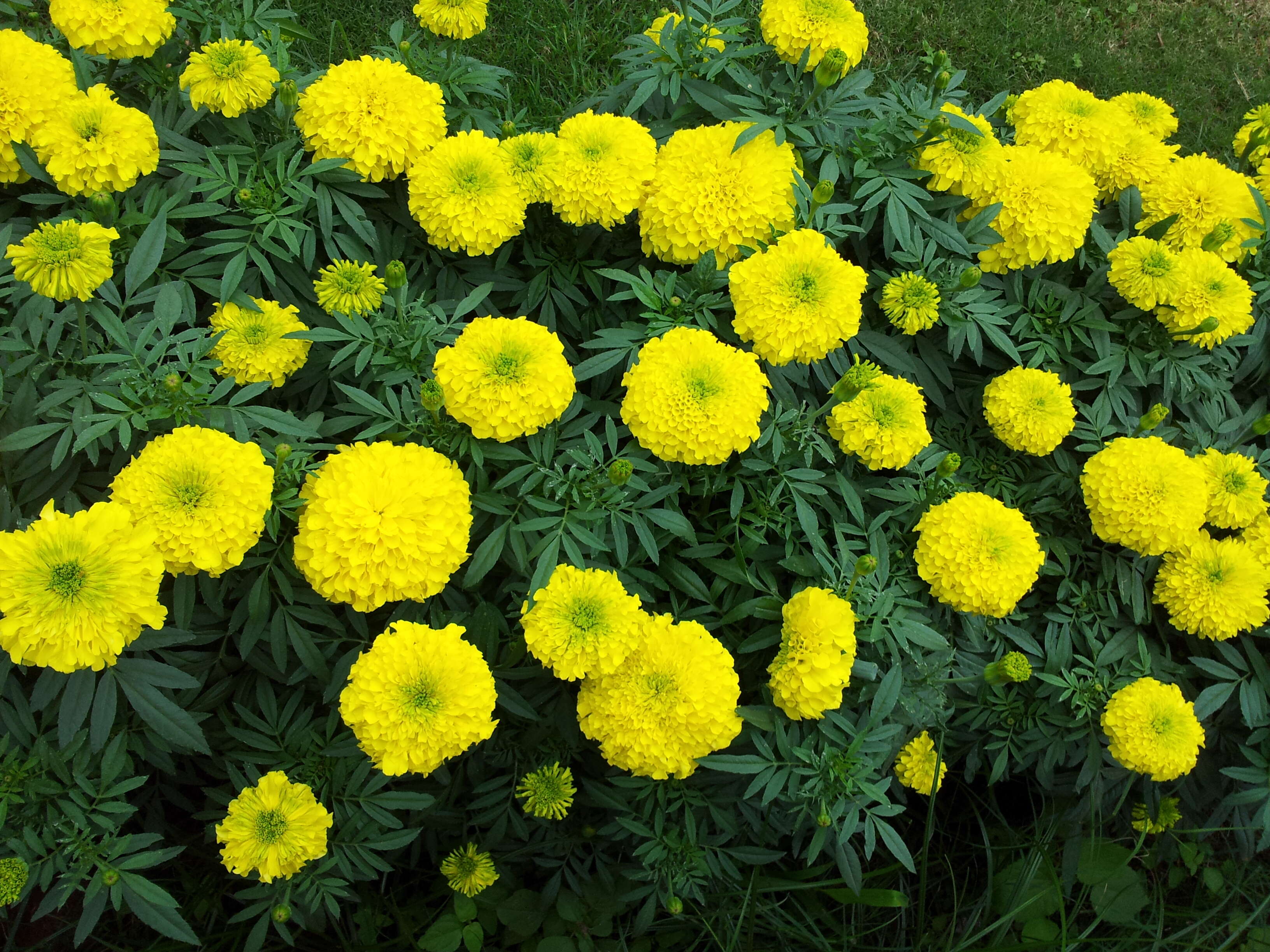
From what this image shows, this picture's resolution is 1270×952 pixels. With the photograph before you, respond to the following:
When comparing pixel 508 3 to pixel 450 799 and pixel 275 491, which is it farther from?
pixel 450 799

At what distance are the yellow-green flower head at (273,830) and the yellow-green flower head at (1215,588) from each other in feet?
7.78

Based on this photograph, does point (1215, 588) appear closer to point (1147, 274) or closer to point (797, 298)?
point (1147, 274)

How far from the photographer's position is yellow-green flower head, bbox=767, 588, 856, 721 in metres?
2.02

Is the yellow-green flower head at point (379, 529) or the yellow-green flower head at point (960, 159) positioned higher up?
the yellow-green flower head at point (960, 159)

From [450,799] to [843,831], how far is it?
1.06 m

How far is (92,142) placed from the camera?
2188 mm

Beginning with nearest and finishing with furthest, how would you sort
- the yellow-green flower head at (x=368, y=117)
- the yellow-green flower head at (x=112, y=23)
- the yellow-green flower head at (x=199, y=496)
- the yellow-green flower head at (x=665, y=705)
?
the yellow-green flower head at (x=199, y=496) → the yellow-green flower head at (x=665, y=705) → the yellow-green flower head at (x=112, y=23) → the yellow-green flower head at (x=368, y=117)

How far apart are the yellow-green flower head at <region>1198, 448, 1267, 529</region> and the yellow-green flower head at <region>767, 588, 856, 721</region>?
4.37ft

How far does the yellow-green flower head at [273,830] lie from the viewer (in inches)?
75.8

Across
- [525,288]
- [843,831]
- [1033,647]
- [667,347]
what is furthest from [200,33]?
[1033,647]

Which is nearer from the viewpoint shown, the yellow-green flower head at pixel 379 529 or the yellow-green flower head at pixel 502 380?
the yellow-green flower head at pixel 379 529

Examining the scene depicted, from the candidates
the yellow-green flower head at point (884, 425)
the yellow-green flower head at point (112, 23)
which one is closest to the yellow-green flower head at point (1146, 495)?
the yellow-green flower head at point (884, 425)

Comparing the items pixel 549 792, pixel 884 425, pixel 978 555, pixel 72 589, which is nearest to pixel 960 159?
pixel 884 425

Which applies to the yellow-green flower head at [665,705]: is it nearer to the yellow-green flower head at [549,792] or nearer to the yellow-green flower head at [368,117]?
the yellow-green flower head at [549,792]
